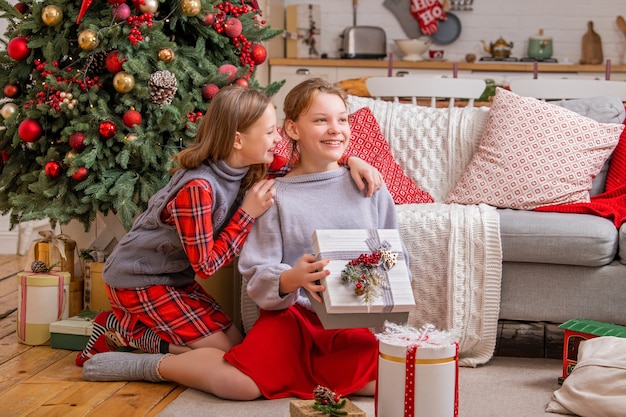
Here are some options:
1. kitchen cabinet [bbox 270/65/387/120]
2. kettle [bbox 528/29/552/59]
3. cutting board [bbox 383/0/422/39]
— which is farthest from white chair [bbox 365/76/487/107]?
cutting board [bbox 383/0/422/39]

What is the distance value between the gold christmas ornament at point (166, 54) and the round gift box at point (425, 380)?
1300mm

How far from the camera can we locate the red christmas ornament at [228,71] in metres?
2.96

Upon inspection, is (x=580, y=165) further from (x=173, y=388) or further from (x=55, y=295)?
(x=55, y=295)

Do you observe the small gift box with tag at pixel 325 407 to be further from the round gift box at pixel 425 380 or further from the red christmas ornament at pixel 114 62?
the red christmas ornament at pixel 114 62

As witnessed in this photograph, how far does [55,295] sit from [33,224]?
81.9 inches

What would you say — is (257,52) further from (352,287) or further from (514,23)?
(514,23)

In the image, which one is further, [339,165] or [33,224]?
[33,224]

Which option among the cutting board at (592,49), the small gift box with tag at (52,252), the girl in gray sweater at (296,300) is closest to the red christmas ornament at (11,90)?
the small gift box with tag at (52,252)

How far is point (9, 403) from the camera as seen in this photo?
2.25 metres

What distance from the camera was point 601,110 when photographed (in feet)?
10.8

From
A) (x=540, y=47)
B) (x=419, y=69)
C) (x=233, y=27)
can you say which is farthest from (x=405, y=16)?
(x=233, y=27)

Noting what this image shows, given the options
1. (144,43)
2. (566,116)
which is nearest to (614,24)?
(566,116)

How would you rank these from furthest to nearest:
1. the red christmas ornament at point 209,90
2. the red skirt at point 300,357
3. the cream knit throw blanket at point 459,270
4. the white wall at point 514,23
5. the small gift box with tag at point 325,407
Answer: the white wall at point 514,23
the red christmas ornament at point 209,90
the cream knit throw blanket at point 459,270
the red skirt at point 300,357
the small gift box with tag at point 325,407

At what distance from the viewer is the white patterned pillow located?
3.06 meters
